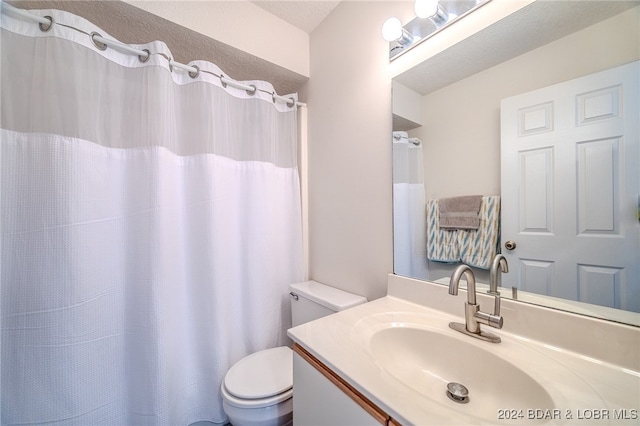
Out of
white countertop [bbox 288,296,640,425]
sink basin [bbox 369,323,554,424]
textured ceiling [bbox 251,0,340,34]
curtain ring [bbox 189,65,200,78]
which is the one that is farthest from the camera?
textured ceiling [bbox 251,0,340,34]

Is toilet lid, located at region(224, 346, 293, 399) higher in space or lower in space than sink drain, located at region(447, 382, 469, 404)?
lower

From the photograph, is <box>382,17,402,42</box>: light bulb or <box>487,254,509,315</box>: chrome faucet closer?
<box>487,254,509,315</box>: chrome faucet

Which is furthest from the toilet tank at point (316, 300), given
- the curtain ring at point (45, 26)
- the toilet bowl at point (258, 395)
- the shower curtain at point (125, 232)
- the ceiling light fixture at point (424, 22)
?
the curtain ring at point (45, 26)

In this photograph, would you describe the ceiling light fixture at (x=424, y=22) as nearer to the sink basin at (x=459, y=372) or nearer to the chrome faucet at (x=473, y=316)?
the chrome faucet at (x=473, y=316)

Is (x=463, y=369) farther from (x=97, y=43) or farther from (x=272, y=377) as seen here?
(x=97, y=43)

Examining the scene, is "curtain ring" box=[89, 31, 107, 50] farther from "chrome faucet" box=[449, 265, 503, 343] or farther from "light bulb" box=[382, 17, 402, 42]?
"chrome faucet" box=[449, 265, 503, 343]

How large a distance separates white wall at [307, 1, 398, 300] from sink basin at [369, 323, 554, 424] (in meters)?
0.37

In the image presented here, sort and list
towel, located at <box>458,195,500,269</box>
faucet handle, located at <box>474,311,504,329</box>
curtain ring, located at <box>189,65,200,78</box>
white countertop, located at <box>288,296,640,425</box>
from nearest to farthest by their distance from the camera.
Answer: white countertop, located at <box>288,296,640,425</box> → faucet handle, located at <box>474,311,504,329</box> → towel, located at <box>458,195,500,269</box> → curtain ring, located at <box>189,65,200,78</box>

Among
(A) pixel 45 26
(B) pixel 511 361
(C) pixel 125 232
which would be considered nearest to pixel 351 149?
(B) pixel 511 361

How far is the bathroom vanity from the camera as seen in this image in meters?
0.47

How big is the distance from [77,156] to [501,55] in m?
1.60

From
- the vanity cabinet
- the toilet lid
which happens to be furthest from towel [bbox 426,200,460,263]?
the toilet lid

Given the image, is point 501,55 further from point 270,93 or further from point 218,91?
point 218,91

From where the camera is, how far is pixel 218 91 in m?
1.27
